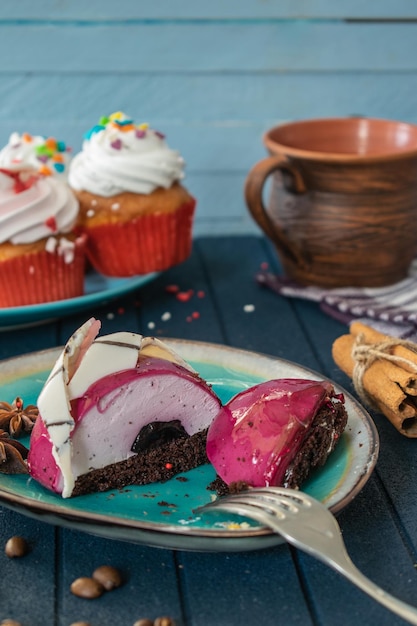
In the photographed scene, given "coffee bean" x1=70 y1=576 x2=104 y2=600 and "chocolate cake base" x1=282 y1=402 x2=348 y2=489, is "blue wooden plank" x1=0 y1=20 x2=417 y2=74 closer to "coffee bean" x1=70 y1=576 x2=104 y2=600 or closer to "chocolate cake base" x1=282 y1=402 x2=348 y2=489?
"chocolate cake base" x1=282 y1=402 x2=348 y2=489

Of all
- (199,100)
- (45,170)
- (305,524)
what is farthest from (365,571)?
(199,100)

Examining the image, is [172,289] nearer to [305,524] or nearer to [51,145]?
[51,145]

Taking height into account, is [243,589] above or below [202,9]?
below

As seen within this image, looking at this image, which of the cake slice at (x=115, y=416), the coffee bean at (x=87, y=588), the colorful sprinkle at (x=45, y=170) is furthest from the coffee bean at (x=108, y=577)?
the colorful sprinkle at (x=45, y=170)


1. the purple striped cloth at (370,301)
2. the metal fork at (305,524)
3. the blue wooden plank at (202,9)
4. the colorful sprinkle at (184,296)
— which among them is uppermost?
the blue wooden plank at (202,9)

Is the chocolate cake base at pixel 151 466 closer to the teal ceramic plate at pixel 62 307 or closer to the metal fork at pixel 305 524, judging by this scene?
the metal fork at pixel 305 524

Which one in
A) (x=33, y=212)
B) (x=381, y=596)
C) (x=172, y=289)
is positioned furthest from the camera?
(x=172, y=289)
